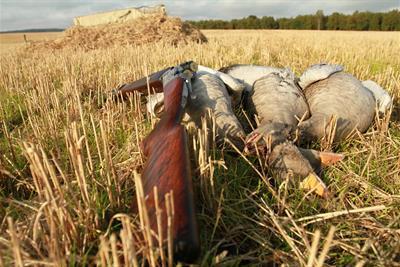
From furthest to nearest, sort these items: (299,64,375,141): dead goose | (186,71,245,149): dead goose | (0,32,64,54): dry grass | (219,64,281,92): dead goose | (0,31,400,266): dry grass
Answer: (0,32,64,54): dry grass
(219,64,281,92): dead goose
(299,64,375,141): dead goose
(186,71,245,149): dead goose
(0,31,400,266): dry grass

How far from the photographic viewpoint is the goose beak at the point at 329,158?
1.96 metres

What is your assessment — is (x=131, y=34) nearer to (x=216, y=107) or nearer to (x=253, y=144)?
(x=216, y=107)

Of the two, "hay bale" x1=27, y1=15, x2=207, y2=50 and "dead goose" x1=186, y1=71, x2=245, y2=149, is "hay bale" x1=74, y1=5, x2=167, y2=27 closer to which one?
"hay bale" x1=27, y1=15, x2=207, y2=50

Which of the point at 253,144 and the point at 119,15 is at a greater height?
the point at 119,15

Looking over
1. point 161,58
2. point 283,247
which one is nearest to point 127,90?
point 283,247

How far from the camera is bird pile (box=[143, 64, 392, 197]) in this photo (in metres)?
1.87

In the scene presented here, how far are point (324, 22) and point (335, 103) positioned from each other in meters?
45.4

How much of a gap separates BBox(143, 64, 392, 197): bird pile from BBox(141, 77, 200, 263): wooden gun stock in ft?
1.77

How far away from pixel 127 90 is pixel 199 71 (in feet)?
2.45

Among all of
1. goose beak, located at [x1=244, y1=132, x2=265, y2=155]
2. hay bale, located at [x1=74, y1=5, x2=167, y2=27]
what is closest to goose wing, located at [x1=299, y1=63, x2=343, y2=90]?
goose beak, located at [x1=244, y1=132, x2=265, y2=155]

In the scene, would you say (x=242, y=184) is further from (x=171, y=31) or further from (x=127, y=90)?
(x=171, y=31)

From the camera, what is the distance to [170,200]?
1016mm

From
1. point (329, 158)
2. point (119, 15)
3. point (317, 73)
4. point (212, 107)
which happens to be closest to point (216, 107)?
point (212, 107)

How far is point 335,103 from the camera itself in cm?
250
